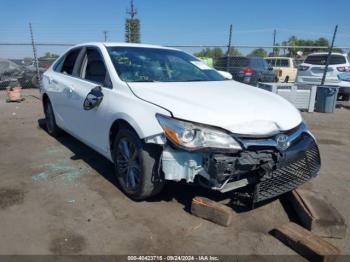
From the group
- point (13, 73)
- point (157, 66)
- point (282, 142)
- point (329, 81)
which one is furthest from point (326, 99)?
point (13, 73)

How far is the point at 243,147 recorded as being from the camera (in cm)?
307

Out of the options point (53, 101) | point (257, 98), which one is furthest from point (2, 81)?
point (257, 98)

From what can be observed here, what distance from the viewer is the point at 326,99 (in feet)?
33.9

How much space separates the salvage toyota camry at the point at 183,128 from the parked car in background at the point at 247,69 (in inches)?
372

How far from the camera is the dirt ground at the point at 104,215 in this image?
2992 millimetres

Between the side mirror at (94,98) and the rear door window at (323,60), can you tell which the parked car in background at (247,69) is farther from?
the side mirror at (94,98)

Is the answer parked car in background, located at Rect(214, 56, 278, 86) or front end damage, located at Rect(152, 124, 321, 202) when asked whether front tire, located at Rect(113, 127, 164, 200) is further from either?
parked car in background, located at Rect(214, 56, 278, 86)

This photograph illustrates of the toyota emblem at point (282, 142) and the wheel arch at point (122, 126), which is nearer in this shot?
the toyota emblem at point (282, 142)

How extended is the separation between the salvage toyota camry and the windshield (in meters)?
0.01

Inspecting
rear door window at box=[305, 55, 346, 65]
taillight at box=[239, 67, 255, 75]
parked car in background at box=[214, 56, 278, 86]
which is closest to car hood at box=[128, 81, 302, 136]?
rear door window at box=[305, 55, 346, 65]

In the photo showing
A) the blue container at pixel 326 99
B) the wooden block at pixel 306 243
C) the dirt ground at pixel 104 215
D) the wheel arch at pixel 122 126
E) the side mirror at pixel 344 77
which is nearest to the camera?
the wooden block at pixel 306 243

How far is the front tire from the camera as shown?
3406 mm

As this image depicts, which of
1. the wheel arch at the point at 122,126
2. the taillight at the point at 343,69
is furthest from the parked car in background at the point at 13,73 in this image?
the taillight at the point at 343,69

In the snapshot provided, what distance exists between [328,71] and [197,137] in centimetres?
1055
